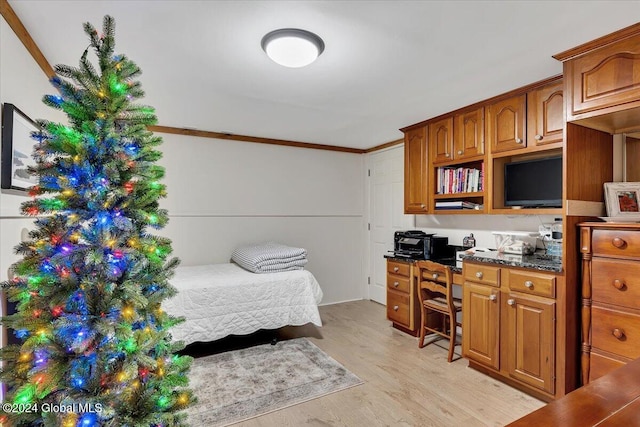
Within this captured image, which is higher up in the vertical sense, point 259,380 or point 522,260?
point 522,260

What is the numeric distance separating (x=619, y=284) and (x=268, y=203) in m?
3.63

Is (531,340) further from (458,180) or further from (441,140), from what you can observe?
(441,140)

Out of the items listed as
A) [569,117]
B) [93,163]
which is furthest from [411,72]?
[93,163]

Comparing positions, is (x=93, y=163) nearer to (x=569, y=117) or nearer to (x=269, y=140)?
(x=569, y=117)

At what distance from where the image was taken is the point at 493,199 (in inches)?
116

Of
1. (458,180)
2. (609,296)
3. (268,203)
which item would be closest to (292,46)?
(458,180)

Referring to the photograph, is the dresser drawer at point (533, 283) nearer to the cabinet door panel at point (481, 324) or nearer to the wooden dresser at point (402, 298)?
the cabinet door panel at point (481, 324)

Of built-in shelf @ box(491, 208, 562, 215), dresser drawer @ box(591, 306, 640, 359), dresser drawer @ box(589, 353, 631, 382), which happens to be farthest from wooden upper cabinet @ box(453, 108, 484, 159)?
dresser drawer @ box(589, 353, 631, 382)

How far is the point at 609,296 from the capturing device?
6.59ft

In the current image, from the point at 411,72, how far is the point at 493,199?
140 centimetres

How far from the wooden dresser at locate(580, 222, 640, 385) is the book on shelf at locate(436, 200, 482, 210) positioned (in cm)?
107

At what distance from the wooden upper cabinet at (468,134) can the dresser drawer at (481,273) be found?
1.04 m

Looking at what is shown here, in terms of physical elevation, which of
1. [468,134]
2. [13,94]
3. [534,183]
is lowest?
[534,183]

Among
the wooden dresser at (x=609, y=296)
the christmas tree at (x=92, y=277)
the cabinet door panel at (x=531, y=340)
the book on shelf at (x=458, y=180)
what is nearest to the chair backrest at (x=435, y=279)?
the cabinet door panel at (x=531, y=340)
